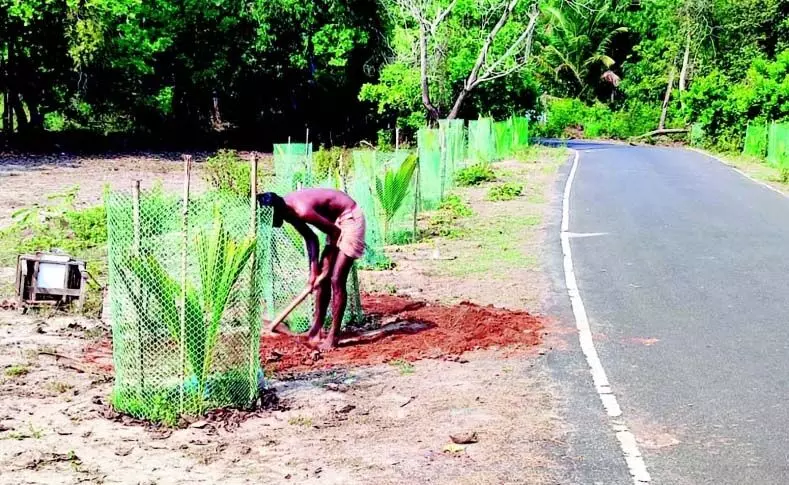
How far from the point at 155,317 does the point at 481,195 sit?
16.7m

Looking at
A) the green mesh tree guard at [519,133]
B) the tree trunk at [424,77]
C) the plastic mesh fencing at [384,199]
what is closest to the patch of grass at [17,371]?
the plastic mesh fencing at [384,199]

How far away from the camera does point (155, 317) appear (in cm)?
681

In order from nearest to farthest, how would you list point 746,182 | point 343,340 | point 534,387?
point 534,387
point 343,340
point 746,182

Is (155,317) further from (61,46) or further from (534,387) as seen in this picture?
(61,46)

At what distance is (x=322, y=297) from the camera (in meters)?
8.87

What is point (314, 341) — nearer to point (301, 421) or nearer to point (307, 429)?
point (301, 421)

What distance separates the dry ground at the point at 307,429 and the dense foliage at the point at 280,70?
26085mm

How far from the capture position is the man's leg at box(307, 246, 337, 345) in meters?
8.80

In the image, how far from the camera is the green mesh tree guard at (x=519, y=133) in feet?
129

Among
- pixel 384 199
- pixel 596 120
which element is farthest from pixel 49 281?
pixel 596 120

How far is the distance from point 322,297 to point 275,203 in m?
1.25

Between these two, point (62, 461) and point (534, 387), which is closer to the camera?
point (62, 461)

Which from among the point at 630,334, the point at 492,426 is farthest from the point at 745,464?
the point at 630,334

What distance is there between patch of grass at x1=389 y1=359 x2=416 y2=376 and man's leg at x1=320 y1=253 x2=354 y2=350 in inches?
30.5
